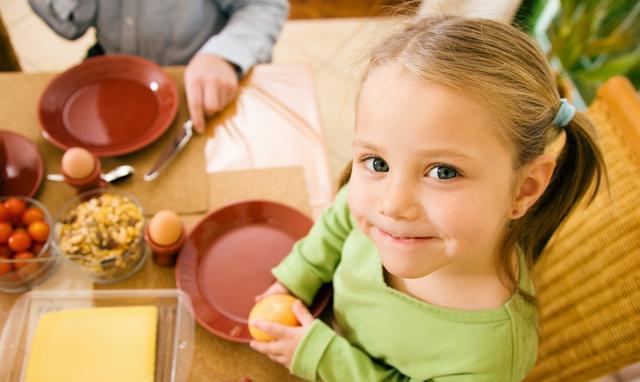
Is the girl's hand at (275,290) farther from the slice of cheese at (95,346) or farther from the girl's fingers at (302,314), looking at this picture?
the slice of cheese at (95,346)

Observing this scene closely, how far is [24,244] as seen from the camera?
812mm

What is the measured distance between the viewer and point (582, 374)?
2.85ft

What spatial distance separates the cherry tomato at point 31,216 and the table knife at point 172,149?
0.20m

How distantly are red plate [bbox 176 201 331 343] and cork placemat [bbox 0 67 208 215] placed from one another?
8 centimetres

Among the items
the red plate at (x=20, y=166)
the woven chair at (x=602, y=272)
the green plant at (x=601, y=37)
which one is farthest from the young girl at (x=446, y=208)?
the green plant at (x=601, y=37)

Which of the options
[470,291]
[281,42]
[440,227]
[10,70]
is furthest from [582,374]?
[281,42]

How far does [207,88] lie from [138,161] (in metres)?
0.21

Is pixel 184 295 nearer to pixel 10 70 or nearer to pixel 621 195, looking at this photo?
pixel 621 195

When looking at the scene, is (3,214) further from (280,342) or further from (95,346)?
(280,342)

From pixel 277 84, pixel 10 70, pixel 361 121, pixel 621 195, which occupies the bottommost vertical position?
pixel 10 70

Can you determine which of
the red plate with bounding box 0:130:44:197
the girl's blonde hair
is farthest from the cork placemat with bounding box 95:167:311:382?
the girl's blonde hair

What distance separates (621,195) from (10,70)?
54.0 inches

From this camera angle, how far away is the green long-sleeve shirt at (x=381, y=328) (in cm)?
70

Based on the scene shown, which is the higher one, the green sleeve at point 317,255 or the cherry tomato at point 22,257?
the green sleeve at point 317,255
